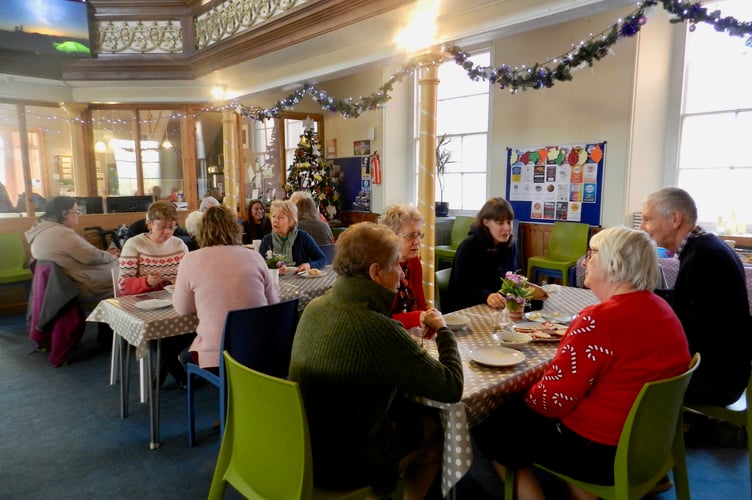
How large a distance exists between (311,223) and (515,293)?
2.56 m

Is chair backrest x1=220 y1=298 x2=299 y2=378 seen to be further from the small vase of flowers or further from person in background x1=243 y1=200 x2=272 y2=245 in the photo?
person in background x1=243 y1=200 x2=272 y2=245

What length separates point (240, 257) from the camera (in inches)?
95.6

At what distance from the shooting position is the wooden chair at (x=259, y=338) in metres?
2.19

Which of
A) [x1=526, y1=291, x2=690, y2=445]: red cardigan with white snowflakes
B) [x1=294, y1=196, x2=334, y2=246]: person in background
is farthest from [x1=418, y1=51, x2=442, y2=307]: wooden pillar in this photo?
[x1=526, y1=291, x2=690, y2=445]: red cardigan with white snowflakes

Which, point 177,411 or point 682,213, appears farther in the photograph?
point 177,411

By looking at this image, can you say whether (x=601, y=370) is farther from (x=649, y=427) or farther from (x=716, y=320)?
(x=716, y=320)

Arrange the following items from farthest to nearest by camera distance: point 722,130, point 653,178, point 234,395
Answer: point 653,178 → point 722,130 → point 234,395

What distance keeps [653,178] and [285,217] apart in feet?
12.2

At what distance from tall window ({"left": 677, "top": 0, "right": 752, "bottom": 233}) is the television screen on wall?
22.2 feet

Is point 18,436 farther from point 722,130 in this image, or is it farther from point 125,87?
point 722,130

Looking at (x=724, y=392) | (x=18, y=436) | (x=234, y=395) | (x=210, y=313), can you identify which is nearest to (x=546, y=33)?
(x=724, y=392)

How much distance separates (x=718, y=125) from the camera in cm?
465

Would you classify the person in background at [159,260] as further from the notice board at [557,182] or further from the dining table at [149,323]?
the notice board at [557,182]

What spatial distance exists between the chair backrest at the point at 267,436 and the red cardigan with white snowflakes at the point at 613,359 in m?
0.79
